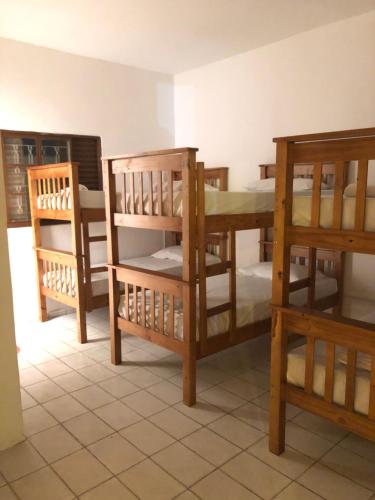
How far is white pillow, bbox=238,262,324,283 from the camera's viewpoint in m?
3.48

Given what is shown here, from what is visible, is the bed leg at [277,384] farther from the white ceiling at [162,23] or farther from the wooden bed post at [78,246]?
the white ceiling at [162,23]

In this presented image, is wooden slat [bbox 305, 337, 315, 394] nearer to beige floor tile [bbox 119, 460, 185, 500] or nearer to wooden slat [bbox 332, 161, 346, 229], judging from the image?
wooden slat [bbox 332, 161, 346, 229]

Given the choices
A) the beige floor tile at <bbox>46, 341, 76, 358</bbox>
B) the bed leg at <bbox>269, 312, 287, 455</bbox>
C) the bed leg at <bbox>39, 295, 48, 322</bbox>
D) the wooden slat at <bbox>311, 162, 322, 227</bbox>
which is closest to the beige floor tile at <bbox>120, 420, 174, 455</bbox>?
the bed leg at <bbox>269, 312, 287, 455</bbox>

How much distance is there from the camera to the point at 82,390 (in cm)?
271

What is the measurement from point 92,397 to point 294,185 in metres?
2.27

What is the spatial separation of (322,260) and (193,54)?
8.12ft

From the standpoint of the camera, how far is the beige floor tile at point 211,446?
2.04m

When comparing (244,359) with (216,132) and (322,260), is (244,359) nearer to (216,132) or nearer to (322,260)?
(322,260)

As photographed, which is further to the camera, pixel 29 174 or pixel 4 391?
pixel 29 174

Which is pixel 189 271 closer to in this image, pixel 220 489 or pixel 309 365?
pixel 309 365

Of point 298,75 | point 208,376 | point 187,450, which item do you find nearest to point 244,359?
point 208,376

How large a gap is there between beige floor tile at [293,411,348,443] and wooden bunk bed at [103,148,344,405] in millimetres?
643

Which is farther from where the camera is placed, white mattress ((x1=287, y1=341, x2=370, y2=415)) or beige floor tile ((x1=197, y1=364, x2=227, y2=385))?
beige floor tile ((x1=197, y1=364, x2=227, y2=385))

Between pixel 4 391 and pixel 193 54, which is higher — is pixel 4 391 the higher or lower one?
the lower one
